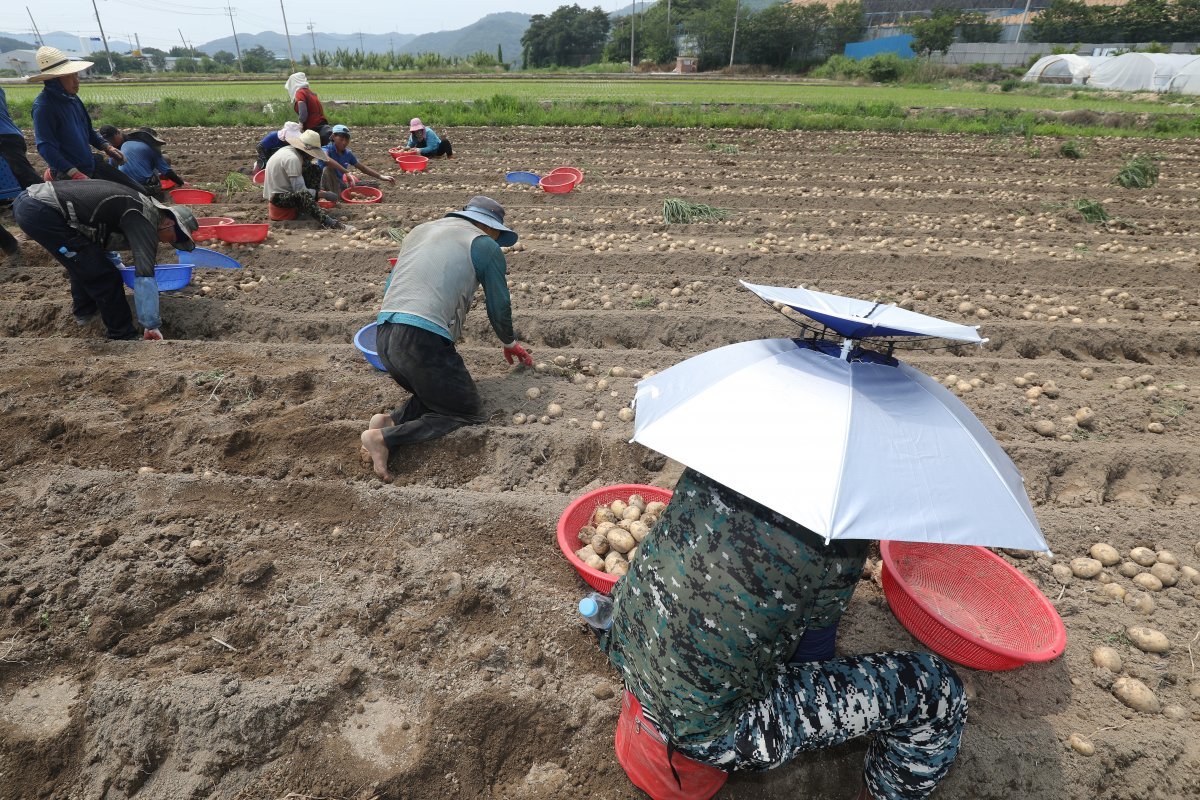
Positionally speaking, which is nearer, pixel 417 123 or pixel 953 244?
pixel 953 244

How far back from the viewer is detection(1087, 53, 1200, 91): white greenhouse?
88.9ft

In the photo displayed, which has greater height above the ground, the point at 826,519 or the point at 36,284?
the point at 826,519

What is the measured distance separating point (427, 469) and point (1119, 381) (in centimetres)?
432

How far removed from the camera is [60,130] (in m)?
5.57

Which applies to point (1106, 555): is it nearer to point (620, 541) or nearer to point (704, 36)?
point (620, 541)

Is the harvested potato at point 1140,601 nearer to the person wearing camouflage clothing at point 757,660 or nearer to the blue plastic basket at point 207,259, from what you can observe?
the person wearing camouflage clothing at point 757,660

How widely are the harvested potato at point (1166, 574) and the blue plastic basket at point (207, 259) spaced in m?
6.50

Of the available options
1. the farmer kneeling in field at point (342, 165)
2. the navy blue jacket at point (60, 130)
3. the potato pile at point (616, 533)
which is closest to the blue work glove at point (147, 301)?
the navy blue jacket at point (60, 130)

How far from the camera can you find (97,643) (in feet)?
7.63

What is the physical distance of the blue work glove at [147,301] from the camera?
452 centimetres

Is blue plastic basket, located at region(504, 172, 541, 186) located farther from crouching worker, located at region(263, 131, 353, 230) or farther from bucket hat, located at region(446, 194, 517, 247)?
bucket hat, located at region(446, 194, 517, 247)

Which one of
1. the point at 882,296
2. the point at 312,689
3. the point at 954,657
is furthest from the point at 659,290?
the point at 312,689

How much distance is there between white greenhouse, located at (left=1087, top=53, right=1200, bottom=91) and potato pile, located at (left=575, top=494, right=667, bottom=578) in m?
36.4

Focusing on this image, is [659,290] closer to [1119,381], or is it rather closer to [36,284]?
[1119,381]
